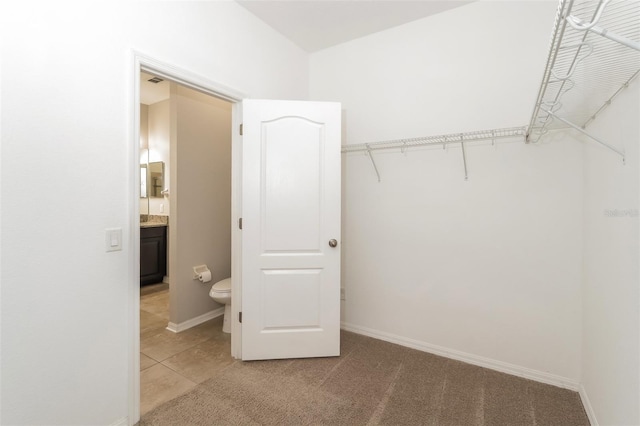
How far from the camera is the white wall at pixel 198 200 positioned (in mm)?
2883

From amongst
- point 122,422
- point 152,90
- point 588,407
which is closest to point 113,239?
point 122,422

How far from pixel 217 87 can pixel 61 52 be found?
868 millimetres

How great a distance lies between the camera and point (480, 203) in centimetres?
219

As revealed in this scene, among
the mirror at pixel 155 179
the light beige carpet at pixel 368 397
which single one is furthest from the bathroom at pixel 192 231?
the mirror at pixel 155 179

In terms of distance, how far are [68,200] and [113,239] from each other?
273 millimetres

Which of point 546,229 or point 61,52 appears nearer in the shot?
point 61,52

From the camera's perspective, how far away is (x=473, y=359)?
2.23m

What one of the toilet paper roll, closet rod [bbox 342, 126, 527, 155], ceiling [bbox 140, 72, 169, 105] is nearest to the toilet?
the toilet paper roll

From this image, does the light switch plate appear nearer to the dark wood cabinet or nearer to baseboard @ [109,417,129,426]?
baseboard @ [109,417,129,426]

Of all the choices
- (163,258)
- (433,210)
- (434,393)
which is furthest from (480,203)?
(163,258)

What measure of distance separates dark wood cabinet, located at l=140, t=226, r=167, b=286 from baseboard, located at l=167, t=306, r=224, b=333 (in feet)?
4.75

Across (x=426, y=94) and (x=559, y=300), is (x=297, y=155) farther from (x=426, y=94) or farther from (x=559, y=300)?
(x=559, y=300)

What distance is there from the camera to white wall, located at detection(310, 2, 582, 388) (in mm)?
1966

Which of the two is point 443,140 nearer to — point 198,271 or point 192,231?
point 192,231
